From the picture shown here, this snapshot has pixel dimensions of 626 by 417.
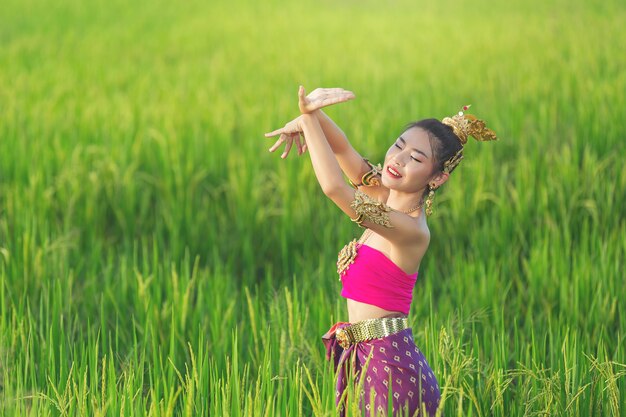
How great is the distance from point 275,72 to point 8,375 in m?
5.51

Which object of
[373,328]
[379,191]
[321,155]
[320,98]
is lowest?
[373,328]

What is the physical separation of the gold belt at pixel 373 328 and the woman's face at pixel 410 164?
25cm

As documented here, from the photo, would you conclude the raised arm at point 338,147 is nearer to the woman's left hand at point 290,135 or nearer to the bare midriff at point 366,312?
the woman's left hand at point 290,135

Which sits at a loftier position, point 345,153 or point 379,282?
point 345,153

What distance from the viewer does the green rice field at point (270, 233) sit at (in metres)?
2.12

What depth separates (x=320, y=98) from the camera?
5.86ft

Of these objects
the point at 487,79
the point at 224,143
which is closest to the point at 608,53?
the point at 487,79

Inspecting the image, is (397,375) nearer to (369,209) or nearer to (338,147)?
(369,209)

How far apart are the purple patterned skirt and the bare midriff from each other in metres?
0.04

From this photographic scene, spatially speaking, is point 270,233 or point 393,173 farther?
point 270,233

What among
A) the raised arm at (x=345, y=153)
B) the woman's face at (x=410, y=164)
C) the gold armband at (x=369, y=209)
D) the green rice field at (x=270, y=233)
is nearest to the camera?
the gold armband at (x=369, y=209)

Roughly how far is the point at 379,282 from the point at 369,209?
0.59 feet

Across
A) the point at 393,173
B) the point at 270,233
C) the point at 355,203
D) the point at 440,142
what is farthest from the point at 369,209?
the point at 270,233

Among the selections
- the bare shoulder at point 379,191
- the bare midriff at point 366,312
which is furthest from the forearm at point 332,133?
the bare midriff at point 366,312
